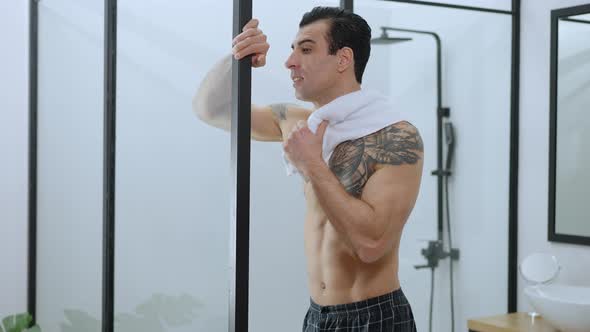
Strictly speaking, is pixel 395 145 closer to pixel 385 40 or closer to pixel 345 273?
pixel 345 273

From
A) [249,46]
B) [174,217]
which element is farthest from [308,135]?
[174,217]

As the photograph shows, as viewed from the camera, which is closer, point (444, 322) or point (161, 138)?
point (161, 138)

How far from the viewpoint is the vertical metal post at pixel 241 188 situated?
4.63 ft

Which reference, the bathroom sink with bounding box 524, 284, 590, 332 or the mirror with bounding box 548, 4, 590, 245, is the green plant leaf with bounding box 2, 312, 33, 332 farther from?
the mirror with bounding box 548, 4, 590, 245

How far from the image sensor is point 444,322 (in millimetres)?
2867

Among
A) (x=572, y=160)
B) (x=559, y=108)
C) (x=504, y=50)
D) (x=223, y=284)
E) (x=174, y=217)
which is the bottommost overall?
(x=223, y=284)

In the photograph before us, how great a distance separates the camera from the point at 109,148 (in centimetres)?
247

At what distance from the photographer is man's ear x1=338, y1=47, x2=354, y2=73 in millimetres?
1753

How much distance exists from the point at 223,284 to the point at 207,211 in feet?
0.66

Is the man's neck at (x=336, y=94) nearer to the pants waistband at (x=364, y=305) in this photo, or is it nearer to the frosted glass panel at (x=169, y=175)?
the frosted glass panel at (x=169, y=175)

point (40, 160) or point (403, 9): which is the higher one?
point (403, 9)

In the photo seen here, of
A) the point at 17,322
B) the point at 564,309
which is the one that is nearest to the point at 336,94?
the point at 564,309

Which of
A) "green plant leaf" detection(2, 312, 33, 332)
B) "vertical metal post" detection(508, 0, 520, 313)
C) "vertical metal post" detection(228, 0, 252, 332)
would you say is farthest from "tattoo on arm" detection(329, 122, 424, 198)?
"green plant leaf" detection(2, 312, 33, 332)

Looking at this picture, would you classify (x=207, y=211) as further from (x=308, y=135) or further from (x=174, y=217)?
(x=308, y=135)
